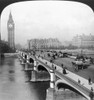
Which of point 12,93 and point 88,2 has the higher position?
point 88,2

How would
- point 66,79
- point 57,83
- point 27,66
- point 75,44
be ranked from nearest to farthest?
point 75,44 < point 66,79 < point 57,83 < point 27,66

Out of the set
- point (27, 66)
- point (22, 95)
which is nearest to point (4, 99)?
point (22, 95)

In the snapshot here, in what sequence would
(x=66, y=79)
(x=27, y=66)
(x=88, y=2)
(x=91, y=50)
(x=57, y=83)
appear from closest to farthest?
(x=88, y=2) < (x=91, y=50) < (x=66, y=79) < (x=57, y=83) < (x=27, y=66)

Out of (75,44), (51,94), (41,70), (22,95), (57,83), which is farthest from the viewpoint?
(41,70)

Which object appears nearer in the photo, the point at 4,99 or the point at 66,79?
the point at 66,79

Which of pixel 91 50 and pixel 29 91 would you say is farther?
pixel 29 91

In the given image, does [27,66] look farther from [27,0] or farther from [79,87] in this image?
[27,0]

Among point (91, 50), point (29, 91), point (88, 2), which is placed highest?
point (88, 2)

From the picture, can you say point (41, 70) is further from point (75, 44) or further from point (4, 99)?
point (75, 44)

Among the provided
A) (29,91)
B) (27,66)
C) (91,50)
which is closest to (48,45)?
(91,50)
